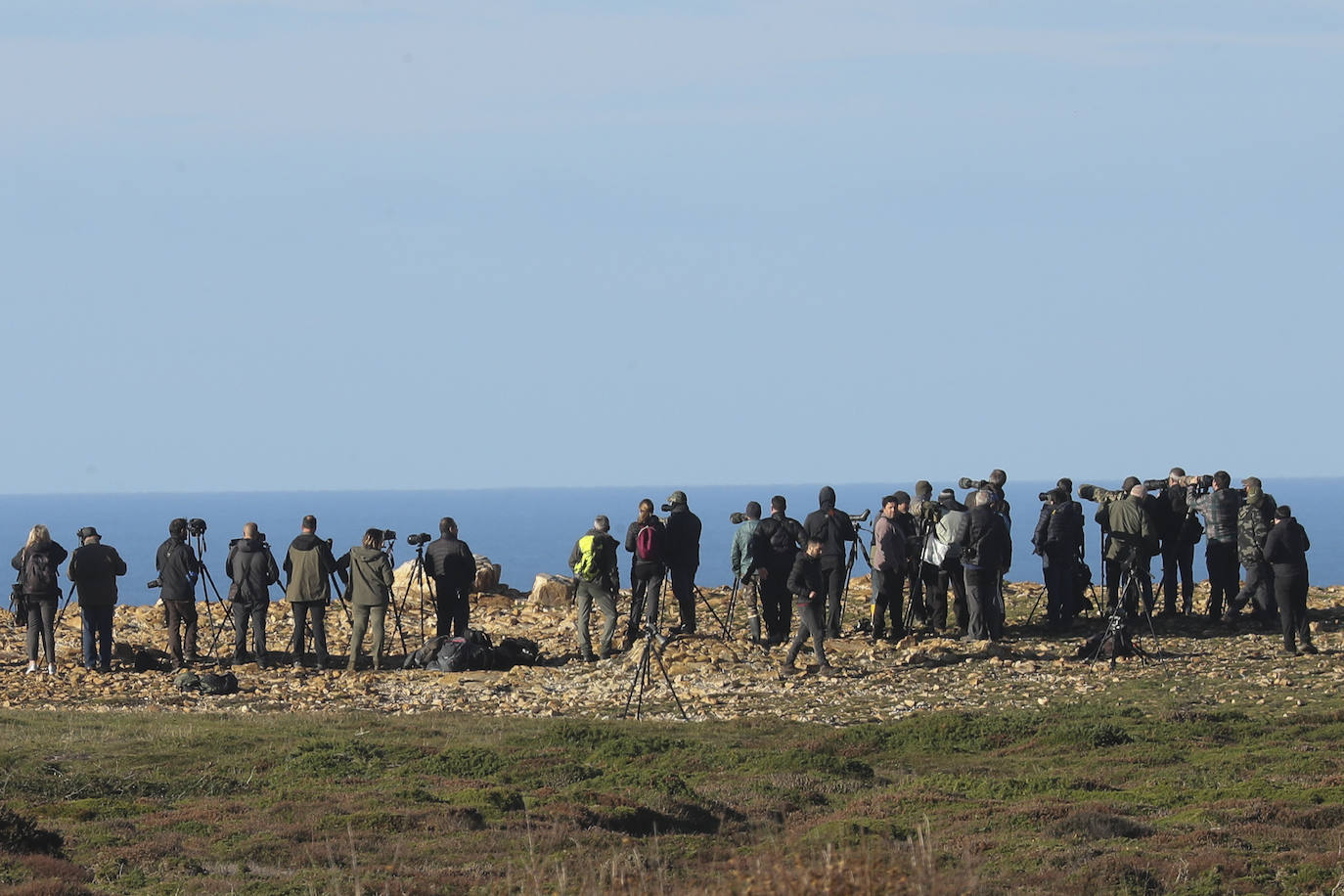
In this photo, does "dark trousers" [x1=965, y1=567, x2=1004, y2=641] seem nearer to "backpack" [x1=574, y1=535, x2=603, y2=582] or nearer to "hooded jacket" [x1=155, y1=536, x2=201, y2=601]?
"backpack" [x1=574, y1=535, x2=603, y2=582]

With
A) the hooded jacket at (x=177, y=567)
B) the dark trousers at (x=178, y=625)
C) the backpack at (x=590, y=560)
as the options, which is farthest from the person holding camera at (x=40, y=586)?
the backpack at (x=590, y=560)

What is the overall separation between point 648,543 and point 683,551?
0.90 metres

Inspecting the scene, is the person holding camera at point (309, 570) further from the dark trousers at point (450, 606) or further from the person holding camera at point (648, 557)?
the person holding camera at point (648, 557)

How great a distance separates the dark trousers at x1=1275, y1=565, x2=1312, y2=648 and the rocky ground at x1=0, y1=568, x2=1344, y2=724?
12.8 inches

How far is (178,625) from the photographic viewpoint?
21594 mm

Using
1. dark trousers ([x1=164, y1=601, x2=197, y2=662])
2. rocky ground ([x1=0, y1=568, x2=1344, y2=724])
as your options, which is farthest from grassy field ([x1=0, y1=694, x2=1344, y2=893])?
dark trousers ([x1=164, y1=601, x2=197, y2=662])

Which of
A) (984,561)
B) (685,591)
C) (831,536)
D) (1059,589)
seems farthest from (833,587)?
(1059,589)

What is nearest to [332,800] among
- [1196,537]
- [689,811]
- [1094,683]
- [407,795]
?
[407,795]

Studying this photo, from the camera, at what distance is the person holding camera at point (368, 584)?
68.2 ft

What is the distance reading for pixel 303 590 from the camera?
825 inches

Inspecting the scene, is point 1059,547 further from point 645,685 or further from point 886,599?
point 645,685

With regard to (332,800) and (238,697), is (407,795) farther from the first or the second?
(238,697)

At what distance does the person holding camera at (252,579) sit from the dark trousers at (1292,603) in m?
12.6

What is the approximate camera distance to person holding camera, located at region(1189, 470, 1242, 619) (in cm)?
2250
